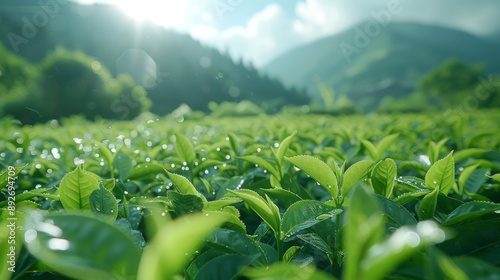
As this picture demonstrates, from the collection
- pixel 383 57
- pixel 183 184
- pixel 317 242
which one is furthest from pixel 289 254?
pixel 383 57

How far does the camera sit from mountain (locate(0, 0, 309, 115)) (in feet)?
144

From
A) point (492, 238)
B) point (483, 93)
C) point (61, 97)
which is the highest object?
point (483, 93)

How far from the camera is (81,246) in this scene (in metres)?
0.47

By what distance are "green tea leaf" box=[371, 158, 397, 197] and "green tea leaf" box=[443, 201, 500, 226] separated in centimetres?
17

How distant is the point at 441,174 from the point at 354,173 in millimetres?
242

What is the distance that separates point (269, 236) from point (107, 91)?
74.0 feet

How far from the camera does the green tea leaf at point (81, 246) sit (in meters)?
0.45

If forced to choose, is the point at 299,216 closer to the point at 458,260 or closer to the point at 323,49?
the point at 458,260

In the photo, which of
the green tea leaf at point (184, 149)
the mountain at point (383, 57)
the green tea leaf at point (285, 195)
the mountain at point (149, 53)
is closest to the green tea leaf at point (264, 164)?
the green tea leaf at point (285, 195)

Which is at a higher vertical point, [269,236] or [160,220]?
[269,236]

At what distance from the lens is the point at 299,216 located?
83 centimetres

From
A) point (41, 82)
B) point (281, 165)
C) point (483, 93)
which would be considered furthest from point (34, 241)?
Result: point (483, 93)

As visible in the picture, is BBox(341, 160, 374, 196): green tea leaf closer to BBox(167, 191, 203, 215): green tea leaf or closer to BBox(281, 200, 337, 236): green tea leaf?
BBox(281, 200, 337, 236): green tea leaf

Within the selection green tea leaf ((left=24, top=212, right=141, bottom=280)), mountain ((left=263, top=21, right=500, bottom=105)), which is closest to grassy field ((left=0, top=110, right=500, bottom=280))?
green tea leaf ((left=24, top=212, right=141, bottom=280))
